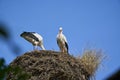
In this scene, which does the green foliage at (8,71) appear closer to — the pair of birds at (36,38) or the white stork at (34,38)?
the pair of birds at (36,38)

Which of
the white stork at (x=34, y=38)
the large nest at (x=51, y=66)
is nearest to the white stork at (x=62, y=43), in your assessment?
the white stork at (x=34, y=38)

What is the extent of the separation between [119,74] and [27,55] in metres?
8.60

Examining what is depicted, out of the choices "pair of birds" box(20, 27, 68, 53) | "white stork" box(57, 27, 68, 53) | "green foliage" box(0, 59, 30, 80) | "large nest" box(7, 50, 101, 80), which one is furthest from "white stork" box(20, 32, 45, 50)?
"green foliage" box(0, 59, 30, 80)

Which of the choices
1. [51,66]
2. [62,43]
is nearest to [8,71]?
[51,66]

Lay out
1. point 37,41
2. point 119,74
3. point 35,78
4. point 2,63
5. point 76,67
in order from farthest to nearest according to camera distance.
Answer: point 37,41, point 76,67, point 35,78, point 2,63, point 119,74

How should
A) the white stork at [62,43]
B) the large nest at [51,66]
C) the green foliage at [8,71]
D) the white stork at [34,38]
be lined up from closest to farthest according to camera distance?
the green foliage at [8,71]
the large nest at [51,66]
the white stork at [62,43]
the white stork at [34,38]

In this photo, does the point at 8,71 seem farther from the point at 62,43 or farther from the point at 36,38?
the point at 36,38

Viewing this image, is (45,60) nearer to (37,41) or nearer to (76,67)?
(76,67)

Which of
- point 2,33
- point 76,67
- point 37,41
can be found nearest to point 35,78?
point 76,67

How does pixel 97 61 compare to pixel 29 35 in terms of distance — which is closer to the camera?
pixel 97 61

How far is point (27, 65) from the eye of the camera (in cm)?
1014

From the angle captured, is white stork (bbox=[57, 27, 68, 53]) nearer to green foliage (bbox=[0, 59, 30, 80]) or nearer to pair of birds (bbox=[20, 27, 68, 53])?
pair of birds (bbox=[20, 27, 68, 53])

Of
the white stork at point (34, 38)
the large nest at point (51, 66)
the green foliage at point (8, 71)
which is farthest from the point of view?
the white stork at point (34, 38)

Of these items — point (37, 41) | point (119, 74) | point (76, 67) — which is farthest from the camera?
point (37, 41)
